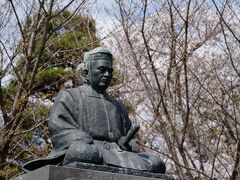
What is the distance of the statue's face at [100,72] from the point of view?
5.47 m

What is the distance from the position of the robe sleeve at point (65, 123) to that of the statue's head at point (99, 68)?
0.25 m

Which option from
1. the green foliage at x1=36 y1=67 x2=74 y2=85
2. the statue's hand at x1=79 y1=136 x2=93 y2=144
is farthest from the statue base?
the green foliage at x1=36 y1=67 x2=74 y2=85

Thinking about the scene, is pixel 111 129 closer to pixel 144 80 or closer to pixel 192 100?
pixel 144 80

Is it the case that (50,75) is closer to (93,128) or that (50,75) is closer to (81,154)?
(93,128)

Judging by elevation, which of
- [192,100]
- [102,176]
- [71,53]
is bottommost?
[102,176]

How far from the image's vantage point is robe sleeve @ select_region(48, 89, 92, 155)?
5.05 m

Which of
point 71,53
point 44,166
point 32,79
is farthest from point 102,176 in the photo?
point 71,53

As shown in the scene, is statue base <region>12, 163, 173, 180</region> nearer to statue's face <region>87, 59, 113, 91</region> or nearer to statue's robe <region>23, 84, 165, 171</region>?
statue's robe <region>23, 84, 165, 171</region>

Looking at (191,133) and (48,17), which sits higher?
(48,17)

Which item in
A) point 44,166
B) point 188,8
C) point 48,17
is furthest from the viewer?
point 188,8

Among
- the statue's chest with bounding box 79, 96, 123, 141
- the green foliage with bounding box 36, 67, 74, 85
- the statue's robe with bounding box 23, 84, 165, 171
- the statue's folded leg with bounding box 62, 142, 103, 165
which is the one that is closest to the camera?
the statue's folded leg with bounding box 62, 142, 103, 165

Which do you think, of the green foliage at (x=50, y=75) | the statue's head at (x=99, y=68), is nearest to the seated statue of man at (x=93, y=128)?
the statue's head at (x=99, y=68)

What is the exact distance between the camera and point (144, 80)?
11688 millimetres

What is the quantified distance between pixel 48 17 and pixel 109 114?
5128mm
